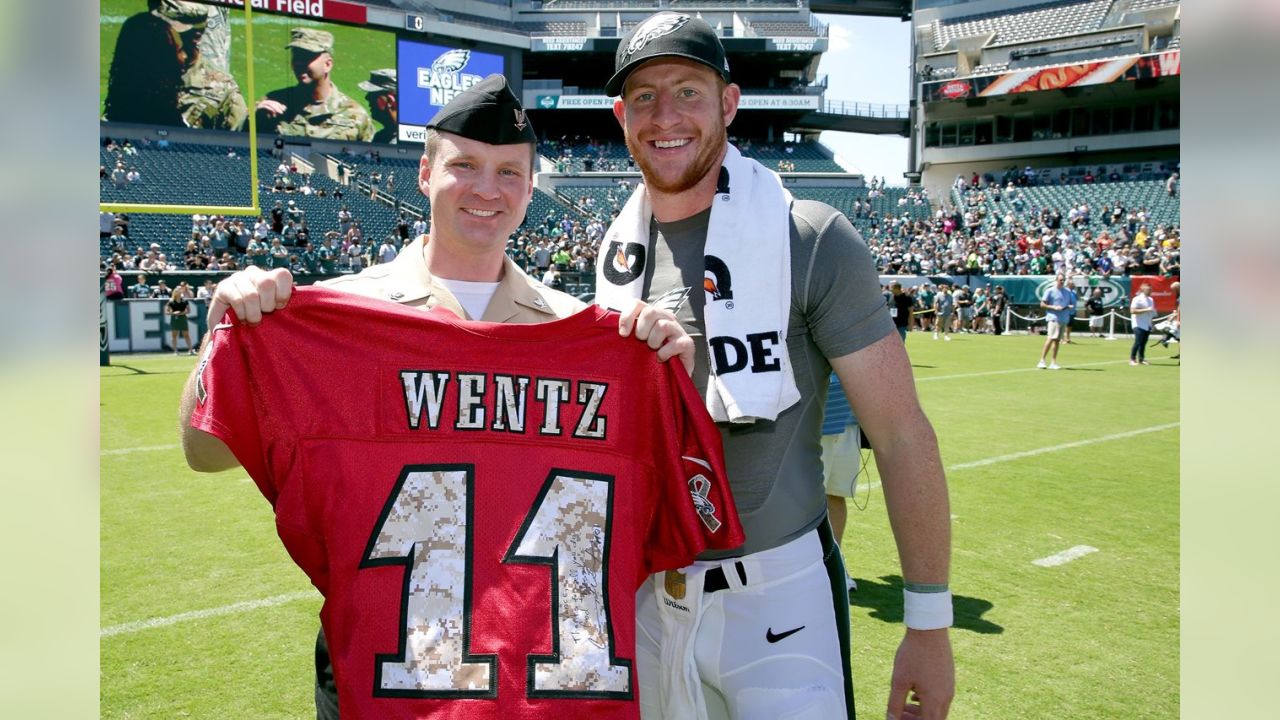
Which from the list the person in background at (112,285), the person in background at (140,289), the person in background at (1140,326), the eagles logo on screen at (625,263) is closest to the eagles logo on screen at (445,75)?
the person in background at (140,289)

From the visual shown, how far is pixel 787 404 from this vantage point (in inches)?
83.6

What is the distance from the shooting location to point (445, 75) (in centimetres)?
3872

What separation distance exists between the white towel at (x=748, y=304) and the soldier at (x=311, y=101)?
3726cm

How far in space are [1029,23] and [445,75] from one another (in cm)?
3346

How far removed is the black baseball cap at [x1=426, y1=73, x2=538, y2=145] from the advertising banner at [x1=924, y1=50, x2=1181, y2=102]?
46.4 m

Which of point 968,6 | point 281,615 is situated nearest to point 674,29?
point 281,615

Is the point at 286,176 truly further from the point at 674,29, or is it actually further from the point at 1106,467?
the point at 674,29

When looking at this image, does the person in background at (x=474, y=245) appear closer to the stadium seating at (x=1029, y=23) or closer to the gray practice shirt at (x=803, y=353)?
the gray practice shirt at (x=803, y=353)

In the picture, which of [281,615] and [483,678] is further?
[281,615]

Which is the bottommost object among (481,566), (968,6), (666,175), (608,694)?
(608,694)

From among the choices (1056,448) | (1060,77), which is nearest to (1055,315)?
(1056,448)
